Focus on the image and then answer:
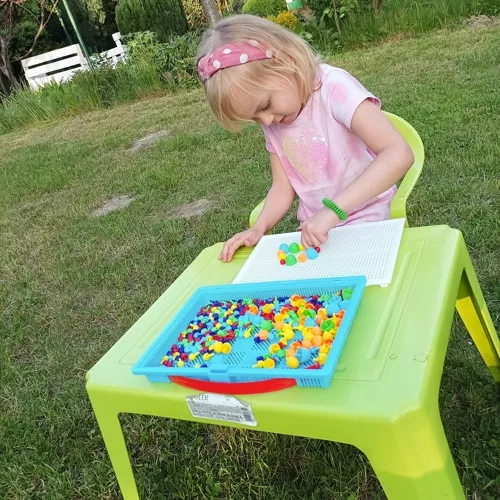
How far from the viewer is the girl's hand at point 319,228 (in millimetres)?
1097

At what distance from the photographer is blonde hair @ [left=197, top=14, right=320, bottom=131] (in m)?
1.13

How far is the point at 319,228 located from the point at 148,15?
9.50 m

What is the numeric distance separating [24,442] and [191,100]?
4552 mm

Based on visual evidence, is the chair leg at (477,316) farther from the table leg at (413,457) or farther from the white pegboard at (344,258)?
the table leg at (413,457)

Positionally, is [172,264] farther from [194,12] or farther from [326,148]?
Result: [194,12]

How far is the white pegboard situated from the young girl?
0.04m

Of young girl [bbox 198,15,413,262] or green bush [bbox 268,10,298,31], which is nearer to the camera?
young girl [bbox 198,15,413,262]

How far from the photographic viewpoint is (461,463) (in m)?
1.14

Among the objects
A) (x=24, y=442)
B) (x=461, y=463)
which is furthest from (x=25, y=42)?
(x=461, y=463)

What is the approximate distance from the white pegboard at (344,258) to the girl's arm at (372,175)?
0.05 metres

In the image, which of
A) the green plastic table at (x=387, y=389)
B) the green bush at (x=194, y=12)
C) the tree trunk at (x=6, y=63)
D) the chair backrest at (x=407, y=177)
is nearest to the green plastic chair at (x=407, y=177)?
the chair backrest at (x=407, y=177)

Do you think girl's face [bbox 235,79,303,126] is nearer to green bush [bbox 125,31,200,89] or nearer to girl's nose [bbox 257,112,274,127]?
girl's nose [bbox 257,112,274,127]

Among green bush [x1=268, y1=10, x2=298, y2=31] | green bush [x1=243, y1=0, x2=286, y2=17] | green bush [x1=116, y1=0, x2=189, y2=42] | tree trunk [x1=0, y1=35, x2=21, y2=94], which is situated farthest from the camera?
green bush [x1=116, y1=0, x2=189, y2=42]

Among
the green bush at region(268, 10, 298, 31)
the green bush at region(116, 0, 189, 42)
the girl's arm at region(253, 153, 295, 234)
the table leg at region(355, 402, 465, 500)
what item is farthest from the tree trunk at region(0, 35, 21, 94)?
the table leg at region(355, 402, 465, 500)
